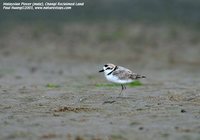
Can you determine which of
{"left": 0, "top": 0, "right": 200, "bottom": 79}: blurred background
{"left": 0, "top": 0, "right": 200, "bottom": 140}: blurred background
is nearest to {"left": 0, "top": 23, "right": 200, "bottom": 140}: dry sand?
{"left": 0, "top": 0, "right": 200, "bottom": 140}: blurred background

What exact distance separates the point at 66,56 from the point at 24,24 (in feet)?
11.8

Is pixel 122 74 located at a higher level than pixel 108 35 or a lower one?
lower

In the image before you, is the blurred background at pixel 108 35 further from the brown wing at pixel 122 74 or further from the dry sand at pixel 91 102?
the brown wing at pixel 122 74

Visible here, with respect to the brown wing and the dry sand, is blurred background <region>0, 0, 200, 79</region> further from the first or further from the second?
the brown wing

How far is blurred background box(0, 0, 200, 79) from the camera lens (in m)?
20.5

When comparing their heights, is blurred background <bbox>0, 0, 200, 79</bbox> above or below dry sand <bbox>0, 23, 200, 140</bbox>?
above

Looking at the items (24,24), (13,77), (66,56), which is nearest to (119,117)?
(13,77)

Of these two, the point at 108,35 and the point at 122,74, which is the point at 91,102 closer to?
the point at 122,74

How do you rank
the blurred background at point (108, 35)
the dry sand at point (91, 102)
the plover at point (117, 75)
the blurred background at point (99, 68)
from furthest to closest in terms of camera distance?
1. the blurred background at point (108, 35)
2. the plover at point (117, 75)
3. the blurred background at point (99, 68)
4. the dry sand at point (91, 102)

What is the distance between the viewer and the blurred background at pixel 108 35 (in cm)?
2050

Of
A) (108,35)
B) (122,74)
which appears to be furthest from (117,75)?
(108,35)

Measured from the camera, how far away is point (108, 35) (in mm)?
22906

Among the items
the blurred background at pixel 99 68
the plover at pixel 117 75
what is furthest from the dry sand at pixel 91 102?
the plover at pixel 117 75

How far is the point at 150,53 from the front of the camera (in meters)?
21.1
